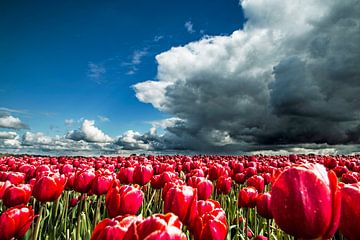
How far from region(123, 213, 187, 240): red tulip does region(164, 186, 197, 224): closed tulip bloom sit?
129cm

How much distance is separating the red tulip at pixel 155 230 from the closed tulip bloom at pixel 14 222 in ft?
7.21

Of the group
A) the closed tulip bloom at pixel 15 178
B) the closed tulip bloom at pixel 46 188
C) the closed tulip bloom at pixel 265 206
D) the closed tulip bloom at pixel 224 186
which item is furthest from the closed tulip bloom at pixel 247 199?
the closed tulip bloom at pixel 15 178

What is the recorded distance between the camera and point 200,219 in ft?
8.57

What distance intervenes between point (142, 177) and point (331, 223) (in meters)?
4.57

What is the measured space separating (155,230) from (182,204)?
1.49 meters

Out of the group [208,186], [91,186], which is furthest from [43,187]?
[208,186]

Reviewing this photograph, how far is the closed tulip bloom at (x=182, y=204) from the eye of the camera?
298cm

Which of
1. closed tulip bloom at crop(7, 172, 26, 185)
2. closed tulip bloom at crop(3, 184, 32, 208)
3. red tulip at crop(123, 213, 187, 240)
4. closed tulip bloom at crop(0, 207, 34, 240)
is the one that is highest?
closed tulip bloom at crop(7, 172, 26, 185)

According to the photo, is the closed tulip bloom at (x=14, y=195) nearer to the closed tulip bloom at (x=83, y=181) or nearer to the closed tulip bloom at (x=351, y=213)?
the closed tulip bloom at (x=83, y=181)

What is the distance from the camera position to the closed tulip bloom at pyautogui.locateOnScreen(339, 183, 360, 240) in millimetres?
1847

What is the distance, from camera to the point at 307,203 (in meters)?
1.80

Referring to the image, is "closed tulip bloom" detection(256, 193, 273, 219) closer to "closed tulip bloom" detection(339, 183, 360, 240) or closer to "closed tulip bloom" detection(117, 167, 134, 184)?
"closed tulip bloom" detection(339, 183, 360, 240)

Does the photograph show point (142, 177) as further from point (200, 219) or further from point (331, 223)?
point (331, 223)

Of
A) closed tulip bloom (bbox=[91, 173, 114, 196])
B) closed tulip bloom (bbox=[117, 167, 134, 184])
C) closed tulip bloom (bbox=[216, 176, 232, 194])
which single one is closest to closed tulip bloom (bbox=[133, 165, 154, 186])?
closed tulip bloom (bbox=[117, 167, 134, 184])
